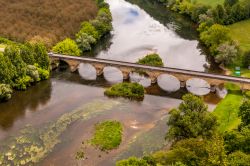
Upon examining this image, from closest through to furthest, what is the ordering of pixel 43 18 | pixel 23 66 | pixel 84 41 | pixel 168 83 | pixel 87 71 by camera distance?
pixel 23 66
pixel 168 83
pixel 87 71
pixel 84 41
pixel 43 18

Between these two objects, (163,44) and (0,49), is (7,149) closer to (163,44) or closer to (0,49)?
(0,49)

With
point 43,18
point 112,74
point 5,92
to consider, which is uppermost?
point 43,18

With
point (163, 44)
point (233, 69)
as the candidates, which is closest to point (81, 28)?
point (163, 44)

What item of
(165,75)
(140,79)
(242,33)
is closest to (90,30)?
(140,79)

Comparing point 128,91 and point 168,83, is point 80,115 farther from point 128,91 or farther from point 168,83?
point 168,83

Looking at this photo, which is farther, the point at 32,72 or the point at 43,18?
the point at 43,18

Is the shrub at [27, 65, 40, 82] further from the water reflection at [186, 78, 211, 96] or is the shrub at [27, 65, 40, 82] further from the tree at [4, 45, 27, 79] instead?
the water reflection at [186, 78, 211, 96]
